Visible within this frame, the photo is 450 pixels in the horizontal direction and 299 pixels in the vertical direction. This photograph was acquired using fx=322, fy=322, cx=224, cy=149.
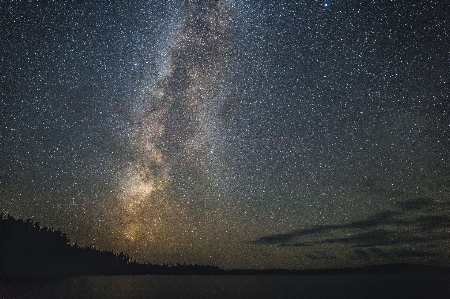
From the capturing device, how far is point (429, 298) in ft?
179

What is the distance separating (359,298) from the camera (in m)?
54.7

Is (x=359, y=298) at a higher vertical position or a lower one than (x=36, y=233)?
lower

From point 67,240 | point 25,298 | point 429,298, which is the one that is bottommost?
point 429,298

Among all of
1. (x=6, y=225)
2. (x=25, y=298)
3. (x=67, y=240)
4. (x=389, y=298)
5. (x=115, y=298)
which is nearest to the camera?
(x=25, y=298)

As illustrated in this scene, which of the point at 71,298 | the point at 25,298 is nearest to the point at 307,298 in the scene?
the point at 71,298

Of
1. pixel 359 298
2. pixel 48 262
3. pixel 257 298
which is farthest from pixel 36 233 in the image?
pixel 359 298

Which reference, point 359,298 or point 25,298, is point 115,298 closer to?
point 25,298

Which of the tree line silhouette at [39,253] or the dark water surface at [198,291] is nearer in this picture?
the dark water surface at [198,291]

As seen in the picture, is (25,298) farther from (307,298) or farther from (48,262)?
(48,262)

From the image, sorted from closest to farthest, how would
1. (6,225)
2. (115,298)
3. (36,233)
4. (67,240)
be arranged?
1. (115,298)
2. (6,225)
3. (36,233)
4. (67,240)

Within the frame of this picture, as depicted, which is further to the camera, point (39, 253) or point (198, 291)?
point (39, 253)

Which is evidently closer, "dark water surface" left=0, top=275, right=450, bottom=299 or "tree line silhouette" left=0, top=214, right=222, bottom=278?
"dark water surface" left=0, top=275, right=450, bottom=299

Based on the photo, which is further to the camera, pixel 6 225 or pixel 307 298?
pixel 6 225

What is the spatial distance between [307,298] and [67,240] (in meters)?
163
